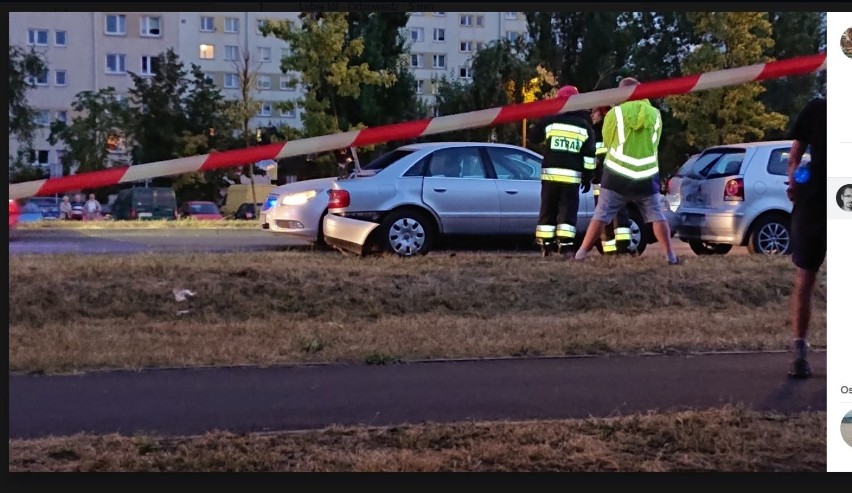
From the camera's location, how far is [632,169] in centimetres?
675

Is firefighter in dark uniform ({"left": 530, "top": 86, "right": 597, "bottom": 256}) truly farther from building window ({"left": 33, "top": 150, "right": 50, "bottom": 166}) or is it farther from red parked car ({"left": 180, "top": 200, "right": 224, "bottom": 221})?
red parked car ({"left": 180, "top": 200, "right": 224, "bottom": 221})

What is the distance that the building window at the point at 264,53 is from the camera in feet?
14.8

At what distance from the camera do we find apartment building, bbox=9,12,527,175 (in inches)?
137

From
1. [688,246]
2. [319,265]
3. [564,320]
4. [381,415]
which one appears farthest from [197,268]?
[688,246]

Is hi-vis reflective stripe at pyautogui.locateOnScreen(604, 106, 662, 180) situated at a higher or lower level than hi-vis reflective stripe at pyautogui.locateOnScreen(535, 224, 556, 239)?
higher

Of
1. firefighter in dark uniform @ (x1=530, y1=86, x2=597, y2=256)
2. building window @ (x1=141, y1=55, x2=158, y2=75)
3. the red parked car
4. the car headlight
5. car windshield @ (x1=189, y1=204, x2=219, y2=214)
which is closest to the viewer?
building window @ (x1=141, y1=55, x2=158, y2=75)

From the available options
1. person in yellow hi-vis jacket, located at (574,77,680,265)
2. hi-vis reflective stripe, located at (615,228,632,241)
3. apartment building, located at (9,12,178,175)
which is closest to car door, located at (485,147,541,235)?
hi-vis reflective stripe, located at (615,228,632,241)

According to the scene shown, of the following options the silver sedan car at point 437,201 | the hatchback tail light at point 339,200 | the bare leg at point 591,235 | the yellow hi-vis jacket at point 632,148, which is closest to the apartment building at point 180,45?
the yellow hi-vis jacket at point 632,148

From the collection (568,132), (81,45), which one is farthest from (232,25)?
(568,132)

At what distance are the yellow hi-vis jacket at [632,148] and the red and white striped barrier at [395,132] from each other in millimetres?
2032

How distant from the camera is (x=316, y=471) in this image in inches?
142

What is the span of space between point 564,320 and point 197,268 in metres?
2.62

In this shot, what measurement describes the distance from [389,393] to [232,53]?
1.78 meters

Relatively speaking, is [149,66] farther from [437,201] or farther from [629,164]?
[437,201]
